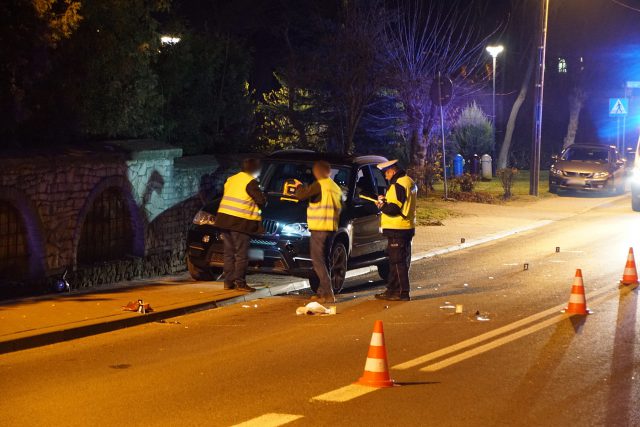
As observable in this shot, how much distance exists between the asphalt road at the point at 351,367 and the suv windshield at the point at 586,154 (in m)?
22.0

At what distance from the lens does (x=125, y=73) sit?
16.5m

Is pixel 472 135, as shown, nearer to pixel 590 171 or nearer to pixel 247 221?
pixel 590 171

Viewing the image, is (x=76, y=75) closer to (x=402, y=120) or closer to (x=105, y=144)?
(x=105, y=144)

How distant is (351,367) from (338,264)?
16.7 ft

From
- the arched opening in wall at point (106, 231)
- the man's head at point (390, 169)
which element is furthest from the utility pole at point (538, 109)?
the man's head at point (390, 169)

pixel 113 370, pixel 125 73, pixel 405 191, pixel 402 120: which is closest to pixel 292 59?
pixel 402 120

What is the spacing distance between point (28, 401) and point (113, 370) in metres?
1.29

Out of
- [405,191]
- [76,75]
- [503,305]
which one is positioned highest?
[76,75]

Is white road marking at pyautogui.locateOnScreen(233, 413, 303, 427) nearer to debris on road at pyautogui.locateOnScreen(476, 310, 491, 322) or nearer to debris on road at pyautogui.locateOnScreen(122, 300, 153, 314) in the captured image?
debris on road at pyautogui.locateOnScreen(122, 300, 153, 314)

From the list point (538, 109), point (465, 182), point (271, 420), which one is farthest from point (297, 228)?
point (538, 109)

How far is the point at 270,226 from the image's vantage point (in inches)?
558

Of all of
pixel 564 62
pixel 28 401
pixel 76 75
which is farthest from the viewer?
pixel 564 62

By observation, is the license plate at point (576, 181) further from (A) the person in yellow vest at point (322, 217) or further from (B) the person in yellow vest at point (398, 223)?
(A) the person in yellow vest at point (322, 217)

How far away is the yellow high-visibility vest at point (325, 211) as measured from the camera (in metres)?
13.2
